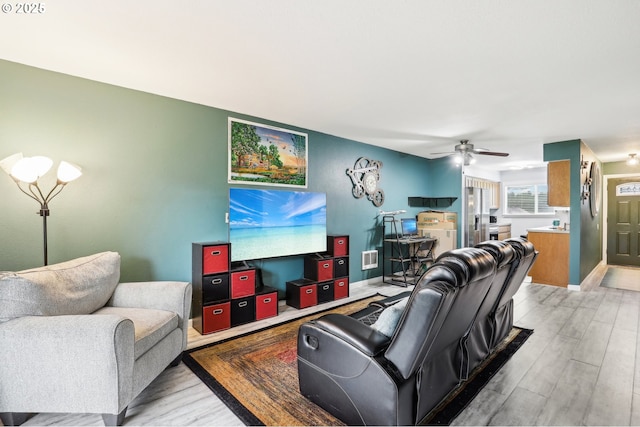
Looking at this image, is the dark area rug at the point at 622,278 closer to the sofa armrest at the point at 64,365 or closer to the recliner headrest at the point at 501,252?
the recliner headrest at the point at 501,252

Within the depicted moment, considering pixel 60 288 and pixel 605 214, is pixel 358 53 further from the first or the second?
pixel 605 214

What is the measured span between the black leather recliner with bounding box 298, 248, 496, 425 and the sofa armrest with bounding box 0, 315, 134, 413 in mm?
1088

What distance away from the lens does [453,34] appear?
2.11 m

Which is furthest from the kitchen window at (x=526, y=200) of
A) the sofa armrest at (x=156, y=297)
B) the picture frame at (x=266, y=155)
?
the sofa armrest at (x=156, y=297)

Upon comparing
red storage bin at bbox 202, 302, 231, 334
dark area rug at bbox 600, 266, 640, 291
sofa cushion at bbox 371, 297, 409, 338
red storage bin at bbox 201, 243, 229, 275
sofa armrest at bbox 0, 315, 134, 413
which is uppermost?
red storage bin at bbox 201, 243, 229, 275

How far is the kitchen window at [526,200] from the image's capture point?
29.2 ft

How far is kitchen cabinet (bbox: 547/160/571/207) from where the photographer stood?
5137 mm

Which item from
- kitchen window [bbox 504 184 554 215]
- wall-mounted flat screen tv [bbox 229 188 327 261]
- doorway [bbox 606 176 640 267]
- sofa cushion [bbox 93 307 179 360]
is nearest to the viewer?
sofa cushion [bbox 93 307 179 360]

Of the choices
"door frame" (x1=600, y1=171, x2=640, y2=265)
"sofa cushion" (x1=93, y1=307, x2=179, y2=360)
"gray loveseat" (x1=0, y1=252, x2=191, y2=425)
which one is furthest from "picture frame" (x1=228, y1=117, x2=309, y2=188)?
"door frame" (x1=600, y1=171, x2=640, y2=265)

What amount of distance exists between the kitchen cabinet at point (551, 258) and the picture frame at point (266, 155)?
14.2 feet

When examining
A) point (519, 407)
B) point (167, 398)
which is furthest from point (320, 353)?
point (519, 407)

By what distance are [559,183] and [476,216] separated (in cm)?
225

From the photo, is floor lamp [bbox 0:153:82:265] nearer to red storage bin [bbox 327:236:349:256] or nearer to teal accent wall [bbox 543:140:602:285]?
red storage bin [bbox 327:236:349:256]

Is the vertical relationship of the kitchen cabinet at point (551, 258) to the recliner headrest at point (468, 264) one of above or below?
below
